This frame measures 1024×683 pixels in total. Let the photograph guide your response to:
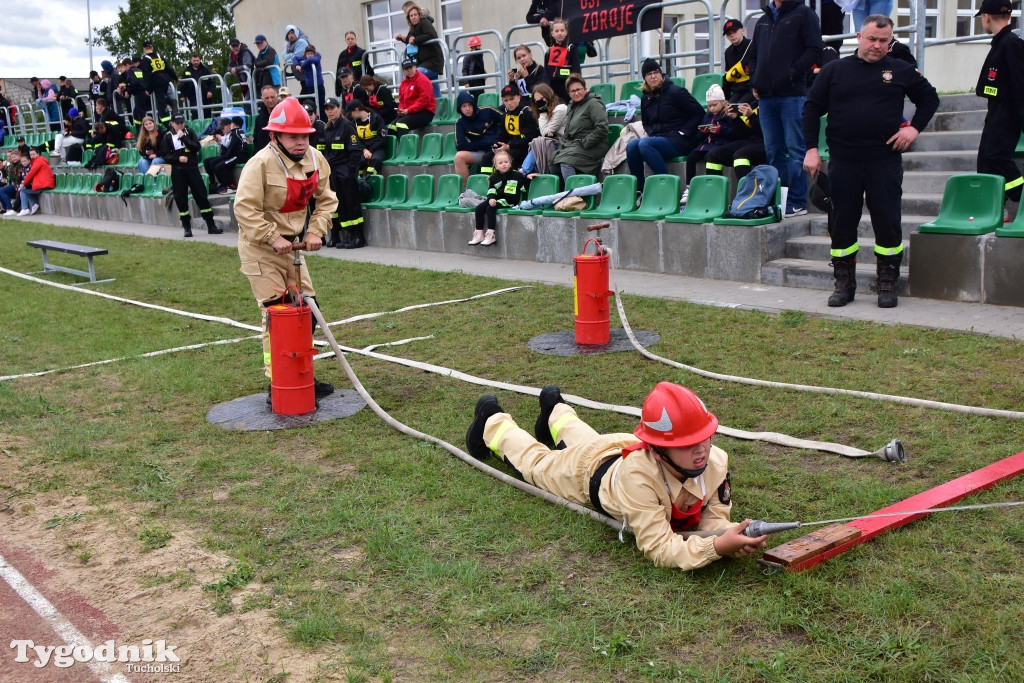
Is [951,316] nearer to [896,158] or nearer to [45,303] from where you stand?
[896,158]

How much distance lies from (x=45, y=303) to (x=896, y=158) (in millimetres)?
9721

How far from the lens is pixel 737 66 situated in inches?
480

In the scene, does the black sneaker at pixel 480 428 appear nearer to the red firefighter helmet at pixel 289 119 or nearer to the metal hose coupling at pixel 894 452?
the metal hose coupling at pixel 894 452

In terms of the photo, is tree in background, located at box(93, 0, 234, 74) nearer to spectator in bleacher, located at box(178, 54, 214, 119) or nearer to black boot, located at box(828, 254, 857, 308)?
spectator in bleacher, located at box(178, 54, 214, 119)

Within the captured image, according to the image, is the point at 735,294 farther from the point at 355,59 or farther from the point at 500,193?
the point at 355,59

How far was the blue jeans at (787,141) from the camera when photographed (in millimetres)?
11047

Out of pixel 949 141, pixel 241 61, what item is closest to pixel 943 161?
pixel 949 141

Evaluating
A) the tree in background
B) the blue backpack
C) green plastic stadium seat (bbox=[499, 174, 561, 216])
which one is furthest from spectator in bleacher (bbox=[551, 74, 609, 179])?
the tree in background

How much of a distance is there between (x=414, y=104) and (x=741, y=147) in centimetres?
796

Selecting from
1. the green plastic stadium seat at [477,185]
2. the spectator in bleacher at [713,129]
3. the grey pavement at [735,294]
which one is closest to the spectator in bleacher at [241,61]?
the grey pavement at [735,294]

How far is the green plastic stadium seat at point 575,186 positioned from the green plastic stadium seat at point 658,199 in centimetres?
93

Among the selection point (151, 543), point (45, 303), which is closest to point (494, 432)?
point (151, 543)

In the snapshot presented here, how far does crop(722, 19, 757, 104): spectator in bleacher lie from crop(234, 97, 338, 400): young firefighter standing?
656cm

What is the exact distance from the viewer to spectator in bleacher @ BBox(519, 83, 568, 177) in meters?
14.2
